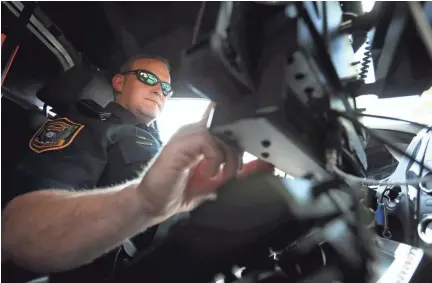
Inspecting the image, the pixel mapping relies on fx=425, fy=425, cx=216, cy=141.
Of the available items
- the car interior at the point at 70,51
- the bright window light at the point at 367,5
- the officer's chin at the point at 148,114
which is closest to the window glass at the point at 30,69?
the car interior at the point at 70,51

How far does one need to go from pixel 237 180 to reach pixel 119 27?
0.87 m

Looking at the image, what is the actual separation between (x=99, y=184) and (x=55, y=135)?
14cm

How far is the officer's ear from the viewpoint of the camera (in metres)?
1.20

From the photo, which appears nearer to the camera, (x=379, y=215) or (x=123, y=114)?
(x=379, y=215)

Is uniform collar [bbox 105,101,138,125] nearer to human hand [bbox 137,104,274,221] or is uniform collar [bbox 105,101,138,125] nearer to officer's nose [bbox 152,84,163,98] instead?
officer's nose [bbox 152,84,163,98]

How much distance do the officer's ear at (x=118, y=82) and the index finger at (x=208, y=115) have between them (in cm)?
71

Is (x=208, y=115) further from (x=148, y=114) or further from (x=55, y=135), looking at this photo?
(x=148, y=114)

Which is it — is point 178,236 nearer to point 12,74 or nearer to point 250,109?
point 250,109

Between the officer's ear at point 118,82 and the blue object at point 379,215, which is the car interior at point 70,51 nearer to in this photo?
the officer's ear at point 118,82

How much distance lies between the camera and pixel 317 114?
54 cm

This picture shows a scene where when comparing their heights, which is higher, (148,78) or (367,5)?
(367,5)

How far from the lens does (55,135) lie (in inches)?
36.1

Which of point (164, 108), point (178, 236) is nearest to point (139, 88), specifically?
point (164, 108)

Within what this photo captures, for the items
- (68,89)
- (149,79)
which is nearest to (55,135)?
(68,89)
